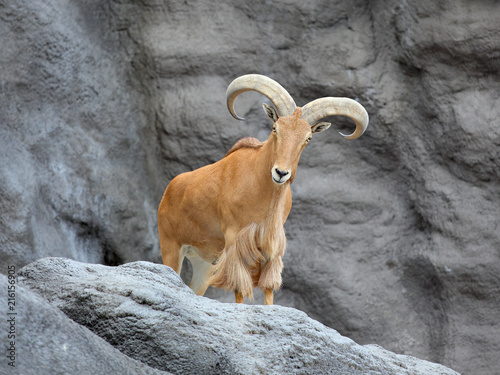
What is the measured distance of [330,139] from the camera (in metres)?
9.33

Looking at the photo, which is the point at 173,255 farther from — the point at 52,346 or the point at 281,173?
the point at 52,346

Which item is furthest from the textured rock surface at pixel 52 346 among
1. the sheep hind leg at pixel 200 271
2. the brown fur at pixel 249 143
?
the sheep hind leg at pixel 200 271

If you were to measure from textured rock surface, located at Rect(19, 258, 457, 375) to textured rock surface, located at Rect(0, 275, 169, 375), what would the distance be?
0.16 metres

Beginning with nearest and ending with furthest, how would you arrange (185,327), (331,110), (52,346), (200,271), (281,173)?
1. (52,346)
2. (185,327)
3. (281,173)
4. (331,110)
5. (200,271)

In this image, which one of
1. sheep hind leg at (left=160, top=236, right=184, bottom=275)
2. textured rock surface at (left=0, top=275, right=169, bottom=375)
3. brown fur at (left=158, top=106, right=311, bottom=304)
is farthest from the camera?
sheep hind leg at (left=160, top=236, right=184, bottom=275)

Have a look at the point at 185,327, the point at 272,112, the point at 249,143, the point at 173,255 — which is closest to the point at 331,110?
the point at 272,112

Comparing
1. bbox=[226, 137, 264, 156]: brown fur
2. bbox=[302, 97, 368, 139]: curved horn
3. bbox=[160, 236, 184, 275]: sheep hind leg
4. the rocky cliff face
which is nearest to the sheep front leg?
bbox=[160, 236, 184, 275]: sheep hind leg

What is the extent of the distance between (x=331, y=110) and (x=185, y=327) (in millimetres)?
3080

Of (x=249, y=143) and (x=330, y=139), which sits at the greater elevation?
(x=330, y=139)

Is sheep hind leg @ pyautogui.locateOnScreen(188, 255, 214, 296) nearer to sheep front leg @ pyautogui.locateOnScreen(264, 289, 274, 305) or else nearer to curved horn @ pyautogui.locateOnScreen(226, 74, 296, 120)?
sheep front leg @ pyautogui.locateOnScreen(264, 289, 274, 305)

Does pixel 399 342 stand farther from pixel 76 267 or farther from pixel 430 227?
pixel 76 267

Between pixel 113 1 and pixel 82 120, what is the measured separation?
177cm

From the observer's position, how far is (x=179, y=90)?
927cm

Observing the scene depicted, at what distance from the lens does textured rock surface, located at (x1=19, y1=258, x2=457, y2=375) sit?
3.74m
